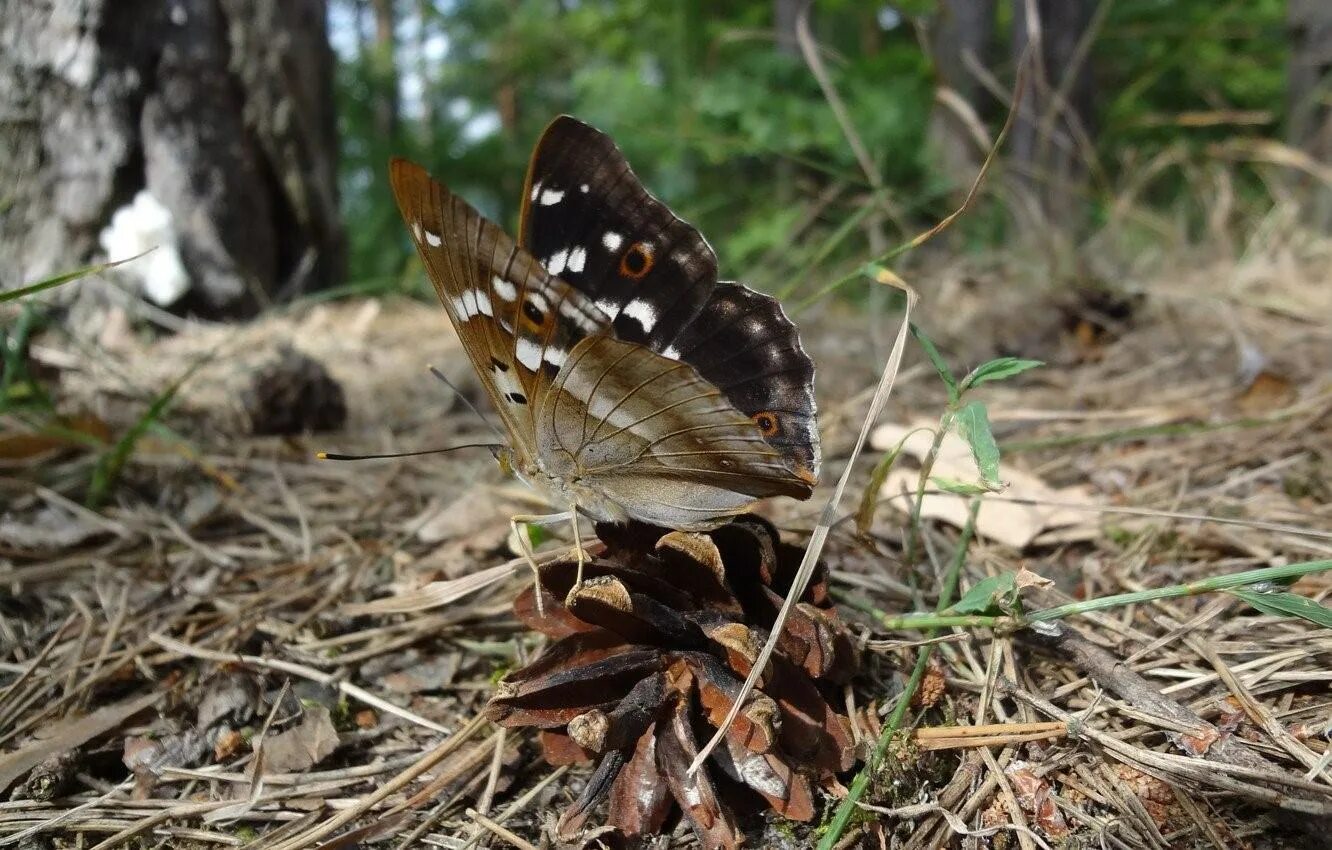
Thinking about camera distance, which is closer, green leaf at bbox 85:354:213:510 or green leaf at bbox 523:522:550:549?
green leaf at bbox 523:522:550:549

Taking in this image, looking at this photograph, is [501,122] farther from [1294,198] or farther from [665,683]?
[665,683]

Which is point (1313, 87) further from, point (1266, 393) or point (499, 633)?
point (499, 633)

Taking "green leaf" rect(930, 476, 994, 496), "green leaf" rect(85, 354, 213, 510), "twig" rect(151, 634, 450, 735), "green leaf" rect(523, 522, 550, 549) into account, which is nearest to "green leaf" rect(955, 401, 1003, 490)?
"green leaf" rect(930, 476, 994, 496)

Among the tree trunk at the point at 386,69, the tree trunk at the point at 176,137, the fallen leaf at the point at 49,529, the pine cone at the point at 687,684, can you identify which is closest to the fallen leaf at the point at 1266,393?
the pine cone at the point at 687,684

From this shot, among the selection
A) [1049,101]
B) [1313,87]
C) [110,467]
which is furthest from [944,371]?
[1313,87]

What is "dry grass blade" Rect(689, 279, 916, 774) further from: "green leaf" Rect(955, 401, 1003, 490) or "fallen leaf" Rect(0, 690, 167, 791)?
"fallen leaf" Rect(0, 690, 167, 791)

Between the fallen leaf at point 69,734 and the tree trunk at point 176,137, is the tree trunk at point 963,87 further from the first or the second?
the fallen leaf at point 69,734

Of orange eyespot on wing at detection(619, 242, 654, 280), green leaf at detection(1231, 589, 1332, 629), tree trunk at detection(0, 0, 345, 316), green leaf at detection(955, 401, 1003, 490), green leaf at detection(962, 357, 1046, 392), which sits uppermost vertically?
tree trunk at detection(0, 0, 345, 316)
